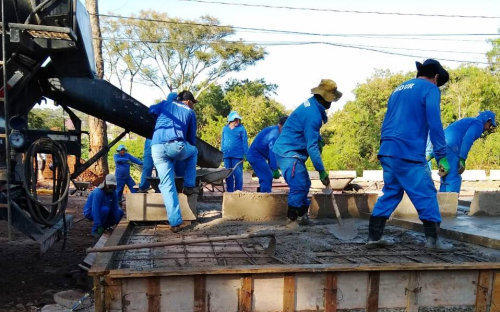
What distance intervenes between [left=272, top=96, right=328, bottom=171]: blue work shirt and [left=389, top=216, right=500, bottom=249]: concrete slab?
1121mm

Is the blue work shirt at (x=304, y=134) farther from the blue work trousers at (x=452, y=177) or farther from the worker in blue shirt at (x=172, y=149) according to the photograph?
the blue work trousers at (x=452, y=177)

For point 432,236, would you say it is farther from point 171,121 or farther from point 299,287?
point 171,121

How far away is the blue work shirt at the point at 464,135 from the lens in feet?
23.9

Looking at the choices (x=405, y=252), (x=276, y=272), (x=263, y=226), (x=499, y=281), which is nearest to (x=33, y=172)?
(x=263, y=226)

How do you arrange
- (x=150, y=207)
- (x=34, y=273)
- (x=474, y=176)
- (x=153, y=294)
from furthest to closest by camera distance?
(x=474, y=176), (x=34, y=273), (x=150, y=207), (x=153, y=294)

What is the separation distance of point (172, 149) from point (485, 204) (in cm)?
401

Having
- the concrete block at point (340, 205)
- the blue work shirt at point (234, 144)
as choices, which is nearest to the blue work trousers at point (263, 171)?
the blue work shirt at point (234, 144)

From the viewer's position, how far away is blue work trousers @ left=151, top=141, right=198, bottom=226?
4430mm

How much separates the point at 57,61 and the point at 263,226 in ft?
9.15

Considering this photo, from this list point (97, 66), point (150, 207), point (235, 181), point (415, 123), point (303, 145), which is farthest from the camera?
point (97, 66)

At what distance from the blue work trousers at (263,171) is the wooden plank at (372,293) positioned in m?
4.74

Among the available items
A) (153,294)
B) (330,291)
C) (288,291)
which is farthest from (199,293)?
(330,291)

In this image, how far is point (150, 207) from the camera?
4699mm

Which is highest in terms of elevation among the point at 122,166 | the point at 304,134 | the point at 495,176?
the point at 304,134
